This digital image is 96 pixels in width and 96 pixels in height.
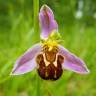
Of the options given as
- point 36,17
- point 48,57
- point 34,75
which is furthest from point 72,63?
point 34,75

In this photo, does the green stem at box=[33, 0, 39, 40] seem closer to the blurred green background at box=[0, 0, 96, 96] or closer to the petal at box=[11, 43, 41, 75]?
the blurred green background at box=[0, 0, 96, 96]

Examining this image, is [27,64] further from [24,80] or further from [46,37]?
[24,80]

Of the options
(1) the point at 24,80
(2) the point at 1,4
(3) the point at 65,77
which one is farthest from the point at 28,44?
(2) the point at 1,4

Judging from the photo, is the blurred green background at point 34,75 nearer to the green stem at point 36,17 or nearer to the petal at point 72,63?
the green stem at point 36,17

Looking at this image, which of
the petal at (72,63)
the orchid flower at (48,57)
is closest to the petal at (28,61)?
the orchid flower at (48,57)

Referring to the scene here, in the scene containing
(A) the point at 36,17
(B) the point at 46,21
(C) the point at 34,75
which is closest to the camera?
(A) the point at 36,17

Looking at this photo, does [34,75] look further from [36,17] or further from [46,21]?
[36,17]

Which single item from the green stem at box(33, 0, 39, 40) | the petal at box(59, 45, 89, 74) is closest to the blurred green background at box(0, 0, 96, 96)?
the green stem at box(33, 0, 39, 40)
